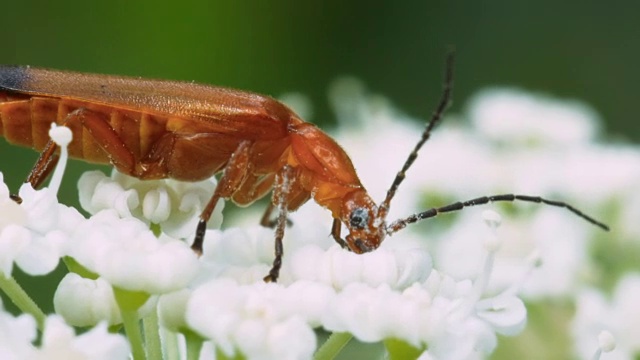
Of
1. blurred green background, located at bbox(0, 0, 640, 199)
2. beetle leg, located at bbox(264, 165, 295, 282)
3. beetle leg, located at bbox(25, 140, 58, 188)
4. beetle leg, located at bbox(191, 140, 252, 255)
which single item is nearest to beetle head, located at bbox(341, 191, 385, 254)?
beetle leg, located at bbox(264, 165, 295, 282)

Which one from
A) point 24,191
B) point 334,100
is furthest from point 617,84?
point 24,191

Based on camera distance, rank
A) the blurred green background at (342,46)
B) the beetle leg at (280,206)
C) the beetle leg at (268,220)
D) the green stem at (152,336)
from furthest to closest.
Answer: the blurred green background at (342,46), the beetle leg at (268,220), the beetle leg at (280,206), the green stem at (152,336)

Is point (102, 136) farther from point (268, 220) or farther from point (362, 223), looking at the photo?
point (362, 223)

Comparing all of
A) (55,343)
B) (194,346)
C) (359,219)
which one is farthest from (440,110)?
(55,343)

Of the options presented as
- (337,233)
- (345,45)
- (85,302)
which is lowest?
(345,45)

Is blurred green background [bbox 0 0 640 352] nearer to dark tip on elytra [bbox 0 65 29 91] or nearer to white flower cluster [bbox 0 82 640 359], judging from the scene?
dark tip on elytra [bbox 0 65 29 91]

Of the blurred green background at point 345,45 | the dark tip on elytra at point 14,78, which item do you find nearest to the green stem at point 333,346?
the dark tip on elytra at point 14,78

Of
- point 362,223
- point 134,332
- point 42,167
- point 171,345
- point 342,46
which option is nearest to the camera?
point 134,332

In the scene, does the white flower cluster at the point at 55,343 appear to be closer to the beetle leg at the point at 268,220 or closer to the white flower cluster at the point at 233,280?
the white flower cluster at the point at 233,280
